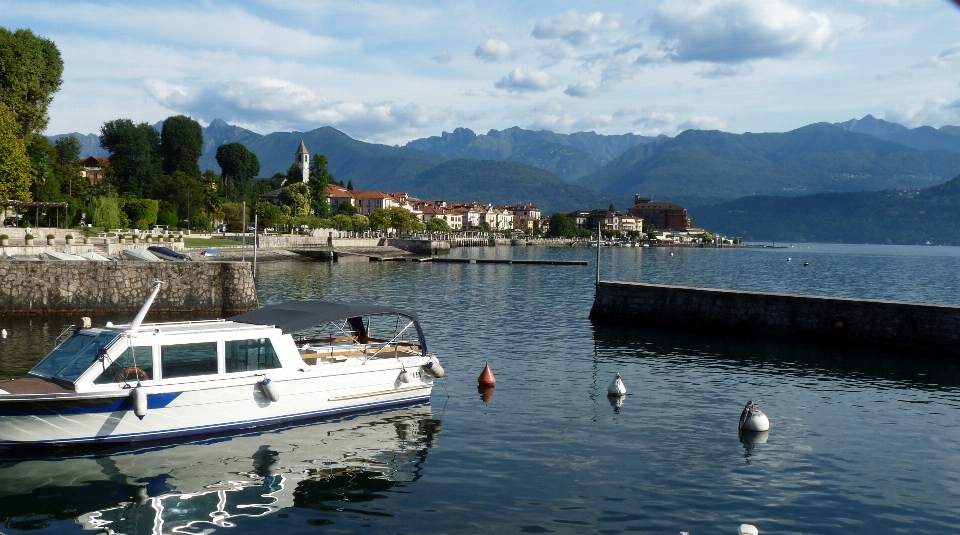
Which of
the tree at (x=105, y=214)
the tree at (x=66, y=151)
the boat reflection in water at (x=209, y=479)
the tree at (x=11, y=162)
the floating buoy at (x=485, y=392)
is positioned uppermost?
the tree at (x=66, y=151)

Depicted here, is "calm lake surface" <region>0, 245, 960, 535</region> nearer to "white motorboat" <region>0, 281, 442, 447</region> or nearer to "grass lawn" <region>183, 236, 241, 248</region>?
"white motorboat" <region>0, 281, 442, 447</region>

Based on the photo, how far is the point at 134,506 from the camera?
1369 cm

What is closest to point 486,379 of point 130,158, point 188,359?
point 188,359

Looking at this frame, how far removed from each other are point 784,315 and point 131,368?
27.9m

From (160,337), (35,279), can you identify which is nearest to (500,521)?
(160,337)

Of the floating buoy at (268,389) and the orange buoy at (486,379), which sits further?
the orange buoy at (486,379)

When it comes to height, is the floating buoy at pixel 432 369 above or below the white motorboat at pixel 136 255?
below

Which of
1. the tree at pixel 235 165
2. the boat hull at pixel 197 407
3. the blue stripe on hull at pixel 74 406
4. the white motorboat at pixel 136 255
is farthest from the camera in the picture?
the tree at pixel 235 165

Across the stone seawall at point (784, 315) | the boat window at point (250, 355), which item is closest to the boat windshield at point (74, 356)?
the boat window at point (250, 355)

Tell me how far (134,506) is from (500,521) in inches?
257

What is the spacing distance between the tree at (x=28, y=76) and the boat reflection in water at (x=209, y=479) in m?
58.1

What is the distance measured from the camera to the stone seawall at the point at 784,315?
3078cm

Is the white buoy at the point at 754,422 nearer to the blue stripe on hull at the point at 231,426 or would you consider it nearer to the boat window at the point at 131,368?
the blue stripe on hull at the point at 231,426

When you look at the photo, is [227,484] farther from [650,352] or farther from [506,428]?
[650,352]
